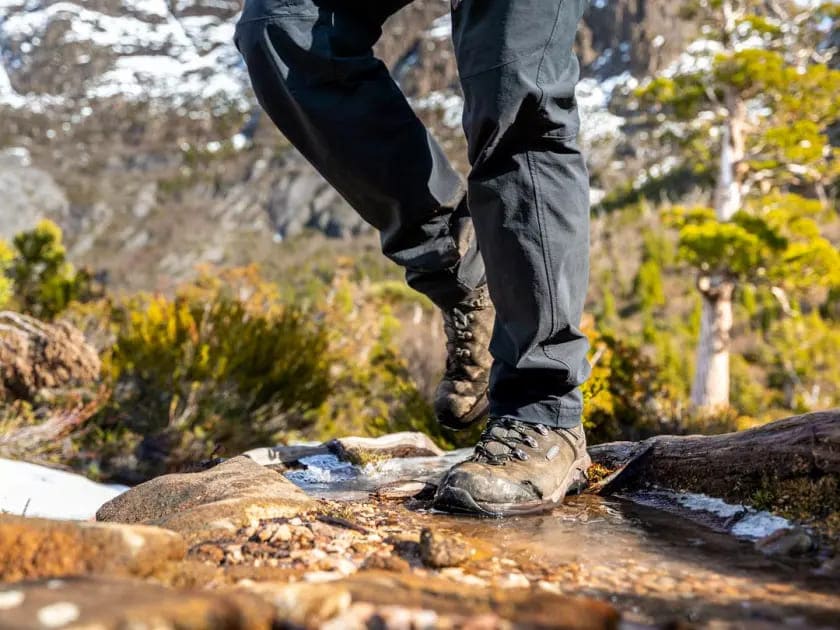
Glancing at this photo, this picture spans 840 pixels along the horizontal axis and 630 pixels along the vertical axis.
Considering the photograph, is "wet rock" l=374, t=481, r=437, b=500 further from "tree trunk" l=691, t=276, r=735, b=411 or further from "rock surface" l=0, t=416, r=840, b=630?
"tree trunk" l=691, t=276, r=735, b=411

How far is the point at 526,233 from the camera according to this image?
1.39 m

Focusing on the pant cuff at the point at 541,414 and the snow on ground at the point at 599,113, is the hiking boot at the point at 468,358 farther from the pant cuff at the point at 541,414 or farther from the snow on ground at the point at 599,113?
the snow on ground at the point at 599,113

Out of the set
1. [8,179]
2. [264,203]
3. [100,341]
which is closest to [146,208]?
[264,203]

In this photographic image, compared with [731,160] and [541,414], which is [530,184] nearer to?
[541,414]

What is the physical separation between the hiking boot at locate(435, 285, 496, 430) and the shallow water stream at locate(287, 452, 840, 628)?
11.3 inches

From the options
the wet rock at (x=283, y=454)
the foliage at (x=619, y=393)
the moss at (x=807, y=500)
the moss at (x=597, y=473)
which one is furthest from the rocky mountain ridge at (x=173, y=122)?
the moss at (x=807, y=500)

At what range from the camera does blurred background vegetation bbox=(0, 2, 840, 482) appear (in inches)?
146

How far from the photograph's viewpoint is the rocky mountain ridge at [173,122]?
79625 millimetres

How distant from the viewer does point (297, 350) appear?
434cm

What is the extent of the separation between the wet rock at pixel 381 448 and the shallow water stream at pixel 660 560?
1.62ft

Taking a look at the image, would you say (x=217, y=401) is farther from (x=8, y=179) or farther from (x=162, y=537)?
(x=8, y=179)

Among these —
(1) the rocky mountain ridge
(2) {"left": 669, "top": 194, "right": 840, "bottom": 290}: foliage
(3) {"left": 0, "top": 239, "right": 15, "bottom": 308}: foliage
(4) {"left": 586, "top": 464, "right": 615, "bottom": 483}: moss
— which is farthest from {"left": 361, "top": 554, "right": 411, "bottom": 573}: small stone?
(1) the rocky mountain ridge

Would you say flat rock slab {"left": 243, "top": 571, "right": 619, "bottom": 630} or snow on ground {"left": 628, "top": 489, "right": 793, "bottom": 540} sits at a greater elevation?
flat rock slab {"left": 243, "top": 571, "right": 619, "bottom": 630}

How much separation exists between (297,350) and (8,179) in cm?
6279
